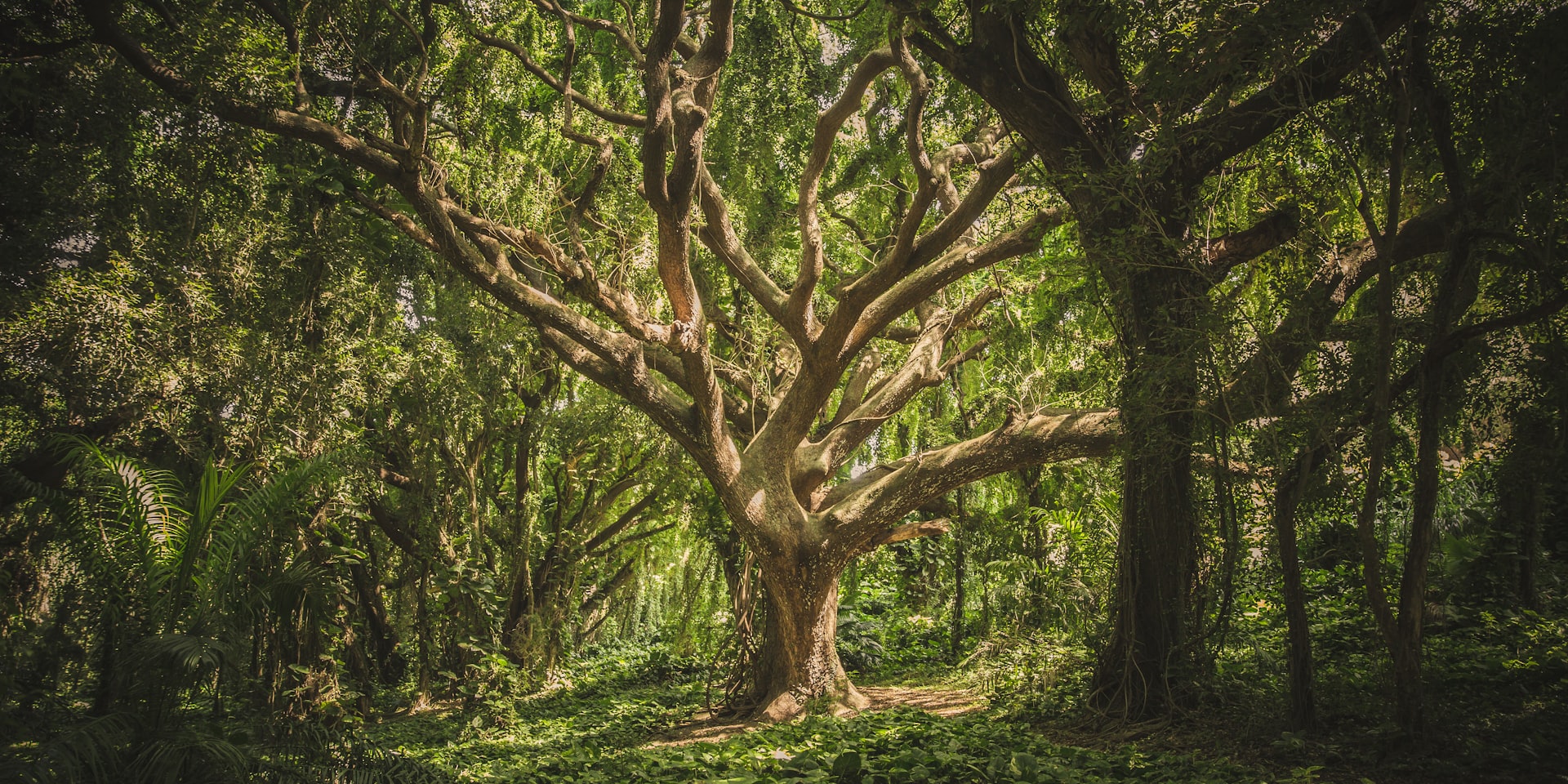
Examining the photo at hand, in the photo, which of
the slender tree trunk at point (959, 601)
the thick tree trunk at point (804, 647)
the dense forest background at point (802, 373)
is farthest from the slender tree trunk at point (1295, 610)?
the slender tree trunk at point (959, 601)

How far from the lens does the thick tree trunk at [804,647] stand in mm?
7109

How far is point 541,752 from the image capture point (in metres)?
6.36

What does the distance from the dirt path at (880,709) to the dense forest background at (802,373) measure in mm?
228

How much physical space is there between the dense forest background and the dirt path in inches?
9.0

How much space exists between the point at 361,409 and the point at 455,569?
6.48 feet

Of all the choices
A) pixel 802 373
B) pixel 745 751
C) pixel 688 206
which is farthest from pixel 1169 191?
pixel 745 751

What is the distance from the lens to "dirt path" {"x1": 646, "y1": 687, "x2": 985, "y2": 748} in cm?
669

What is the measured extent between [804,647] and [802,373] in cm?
247

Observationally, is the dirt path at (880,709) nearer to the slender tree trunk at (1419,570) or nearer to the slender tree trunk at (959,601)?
the slender tree trunk at (959,601)

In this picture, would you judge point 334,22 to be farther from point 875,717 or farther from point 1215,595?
point 1215,595

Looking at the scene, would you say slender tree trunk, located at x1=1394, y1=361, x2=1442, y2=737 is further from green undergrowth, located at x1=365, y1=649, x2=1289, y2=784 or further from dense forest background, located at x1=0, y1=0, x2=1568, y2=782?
green undergrowth, located at x1=365, y1=649, x2=1289, y2=784

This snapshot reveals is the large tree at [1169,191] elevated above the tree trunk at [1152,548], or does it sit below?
above

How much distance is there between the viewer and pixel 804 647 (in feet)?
23.8

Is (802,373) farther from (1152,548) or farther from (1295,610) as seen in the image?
(1295,610)
